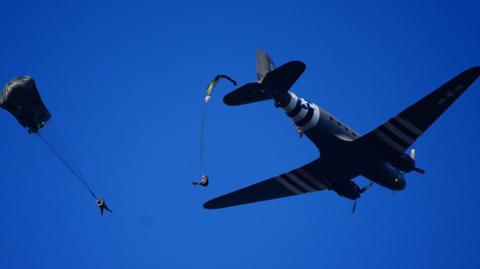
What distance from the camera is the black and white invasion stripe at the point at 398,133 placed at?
35.6m

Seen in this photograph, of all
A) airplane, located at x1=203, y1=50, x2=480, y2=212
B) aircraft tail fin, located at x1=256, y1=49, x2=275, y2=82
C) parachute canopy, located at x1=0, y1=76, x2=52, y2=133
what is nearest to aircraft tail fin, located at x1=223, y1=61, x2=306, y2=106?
airplane, located at x1=203, y1=50, x2=480, y2=212

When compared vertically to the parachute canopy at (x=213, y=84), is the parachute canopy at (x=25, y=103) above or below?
above

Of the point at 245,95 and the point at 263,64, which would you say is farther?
the point at 263,64

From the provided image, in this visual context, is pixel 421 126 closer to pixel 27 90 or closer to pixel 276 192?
pixel 276 192

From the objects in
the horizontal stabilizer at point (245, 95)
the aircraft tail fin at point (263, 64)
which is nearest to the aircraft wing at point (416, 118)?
the horizontal stabilizer at point (245, 95)

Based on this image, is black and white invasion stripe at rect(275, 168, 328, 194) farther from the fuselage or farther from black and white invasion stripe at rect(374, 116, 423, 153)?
black and white invasion stripe at rect(374, 116, 423, 153)

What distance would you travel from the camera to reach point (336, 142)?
121 feet

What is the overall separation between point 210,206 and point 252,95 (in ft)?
35.9

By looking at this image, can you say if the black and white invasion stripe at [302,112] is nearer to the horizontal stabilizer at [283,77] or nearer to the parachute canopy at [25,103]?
the horizontal stabilizer at [283,77]

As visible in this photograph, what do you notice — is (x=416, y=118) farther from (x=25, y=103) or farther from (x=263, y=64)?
(x=25, y=103)

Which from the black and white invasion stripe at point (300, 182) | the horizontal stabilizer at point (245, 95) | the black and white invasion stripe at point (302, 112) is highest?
the horizontal stabilizer at point (245, 95)

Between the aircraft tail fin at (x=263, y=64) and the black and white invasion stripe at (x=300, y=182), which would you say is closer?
the aircraft tail fin at (x=263, y=64)

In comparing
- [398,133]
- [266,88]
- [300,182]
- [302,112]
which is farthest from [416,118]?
[300,182]

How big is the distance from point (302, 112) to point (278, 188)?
8824 mm
